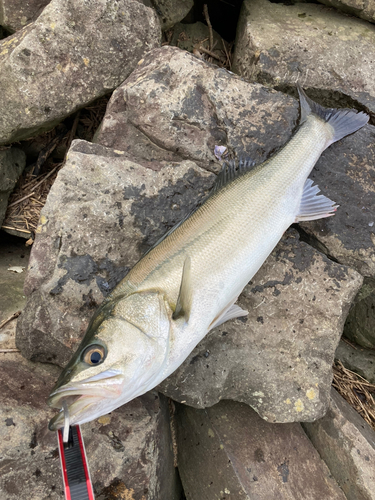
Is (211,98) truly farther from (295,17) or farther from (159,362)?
(159,362)

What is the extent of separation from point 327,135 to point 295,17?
6.58 ft

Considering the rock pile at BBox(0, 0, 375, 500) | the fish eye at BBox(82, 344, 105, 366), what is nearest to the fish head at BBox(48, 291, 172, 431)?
the fish eye at BBox(82, 344, 105, 366)

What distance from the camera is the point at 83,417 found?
6.98ft

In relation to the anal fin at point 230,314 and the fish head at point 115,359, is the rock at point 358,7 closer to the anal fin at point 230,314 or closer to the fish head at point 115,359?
the anal fin at point 230,314

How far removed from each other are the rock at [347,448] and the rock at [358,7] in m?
4.28

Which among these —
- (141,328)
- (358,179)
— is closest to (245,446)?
(141,328)

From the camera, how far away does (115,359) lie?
221 centimetres

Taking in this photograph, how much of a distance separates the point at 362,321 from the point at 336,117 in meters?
2.18

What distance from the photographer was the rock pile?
2.88m

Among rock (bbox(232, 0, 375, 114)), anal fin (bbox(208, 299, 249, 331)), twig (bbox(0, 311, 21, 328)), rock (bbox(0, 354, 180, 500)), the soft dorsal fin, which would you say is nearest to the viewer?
the soft dorsal fin

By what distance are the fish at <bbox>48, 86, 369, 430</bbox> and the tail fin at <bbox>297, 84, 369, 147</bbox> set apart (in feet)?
0.08

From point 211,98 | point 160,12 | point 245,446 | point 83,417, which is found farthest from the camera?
point 160,12

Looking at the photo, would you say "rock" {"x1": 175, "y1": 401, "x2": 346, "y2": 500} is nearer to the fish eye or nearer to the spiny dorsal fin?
the fish eye

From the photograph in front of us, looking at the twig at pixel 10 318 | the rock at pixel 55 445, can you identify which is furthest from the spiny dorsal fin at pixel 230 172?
the twig at pixel 10 318
